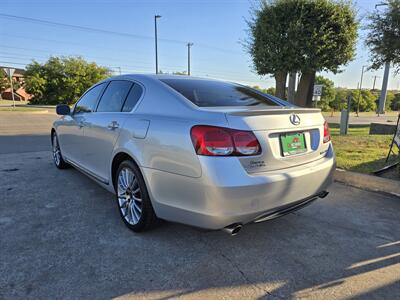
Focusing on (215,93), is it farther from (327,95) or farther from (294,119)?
(327,95)

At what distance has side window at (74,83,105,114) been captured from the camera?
12.9ft

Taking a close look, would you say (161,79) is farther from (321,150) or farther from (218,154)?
(321,150)

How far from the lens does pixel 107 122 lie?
3271mm

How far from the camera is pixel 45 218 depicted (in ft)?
10.5

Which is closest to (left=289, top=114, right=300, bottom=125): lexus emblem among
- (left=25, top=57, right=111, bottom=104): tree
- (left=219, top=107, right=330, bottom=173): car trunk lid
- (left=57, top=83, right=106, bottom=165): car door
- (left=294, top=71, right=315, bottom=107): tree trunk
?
(left=219, top=107, right=330, bottom=173): car trunk lid

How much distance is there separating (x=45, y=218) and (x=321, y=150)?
2975 millimetres

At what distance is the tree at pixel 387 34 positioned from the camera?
9.78 metres

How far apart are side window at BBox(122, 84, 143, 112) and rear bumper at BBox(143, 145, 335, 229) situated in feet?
2.72

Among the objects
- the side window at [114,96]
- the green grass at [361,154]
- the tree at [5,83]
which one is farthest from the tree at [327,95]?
the tree at [5,83]

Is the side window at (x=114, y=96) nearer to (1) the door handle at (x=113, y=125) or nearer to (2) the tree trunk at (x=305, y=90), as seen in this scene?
(1) the door handle at (x=113, y=125)

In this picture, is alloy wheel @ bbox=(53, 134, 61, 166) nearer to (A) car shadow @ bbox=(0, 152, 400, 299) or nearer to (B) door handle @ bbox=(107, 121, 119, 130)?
(A) car shadow @ bbox=(0, 152, 400, 299)

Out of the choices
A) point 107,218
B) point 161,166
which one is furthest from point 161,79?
point 107,218

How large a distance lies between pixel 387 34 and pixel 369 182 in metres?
8.28

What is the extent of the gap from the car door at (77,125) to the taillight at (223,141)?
87.8 inches
